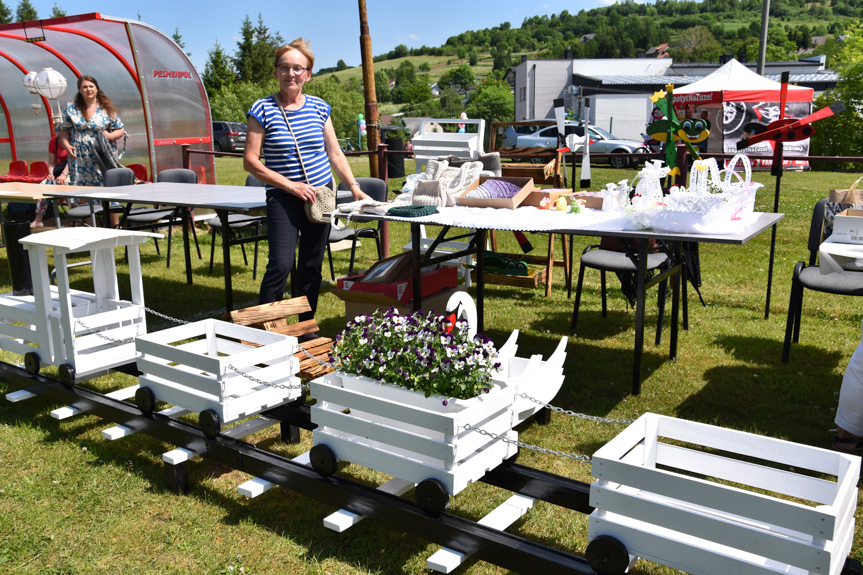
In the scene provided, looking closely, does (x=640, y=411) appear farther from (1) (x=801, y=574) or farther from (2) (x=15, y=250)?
(2) (x=15, y=250)

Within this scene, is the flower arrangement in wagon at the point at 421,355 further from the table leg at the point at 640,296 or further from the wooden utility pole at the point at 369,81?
the wooden utility pole at the point at 369,81

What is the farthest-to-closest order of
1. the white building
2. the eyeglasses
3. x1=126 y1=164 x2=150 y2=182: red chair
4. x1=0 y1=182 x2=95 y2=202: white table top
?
1. the white building
2. x1=126 y1=164 x2=150 y2=182: red chair
3. x1=0 y1=182 x2=95 y2=202: white table top
4. the eyeglasses

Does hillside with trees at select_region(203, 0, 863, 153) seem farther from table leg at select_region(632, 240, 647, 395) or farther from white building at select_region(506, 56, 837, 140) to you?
table leg at select_region(632, 240, 647, 395)

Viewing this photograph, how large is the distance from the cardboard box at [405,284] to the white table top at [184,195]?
0.79 meters

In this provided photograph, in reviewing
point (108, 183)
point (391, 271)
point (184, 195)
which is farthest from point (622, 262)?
point (108, 183)

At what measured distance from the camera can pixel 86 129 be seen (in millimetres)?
7691

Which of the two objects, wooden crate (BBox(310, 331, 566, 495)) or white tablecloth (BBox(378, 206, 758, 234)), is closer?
wooden crate (BBox(310, 331, 566, 495))

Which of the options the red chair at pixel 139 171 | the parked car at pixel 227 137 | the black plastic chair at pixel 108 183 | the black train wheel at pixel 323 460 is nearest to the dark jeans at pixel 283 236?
the black train wheel at pixel 323 460

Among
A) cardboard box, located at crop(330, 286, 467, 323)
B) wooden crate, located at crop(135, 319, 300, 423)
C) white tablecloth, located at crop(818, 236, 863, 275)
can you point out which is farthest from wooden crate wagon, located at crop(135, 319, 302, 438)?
white tablecloth, located at crop(818, 236, 863, 275)

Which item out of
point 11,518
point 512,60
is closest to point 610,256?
point 11,518

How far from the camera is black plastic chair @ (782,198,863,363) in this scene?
4.03 m

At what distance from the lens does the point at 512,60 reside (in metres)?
134

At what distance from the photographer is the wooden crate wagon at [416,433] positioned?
2320 mm

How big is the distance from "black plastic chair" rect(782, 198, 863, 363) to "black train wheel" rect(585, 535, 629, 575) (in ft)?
8.83
